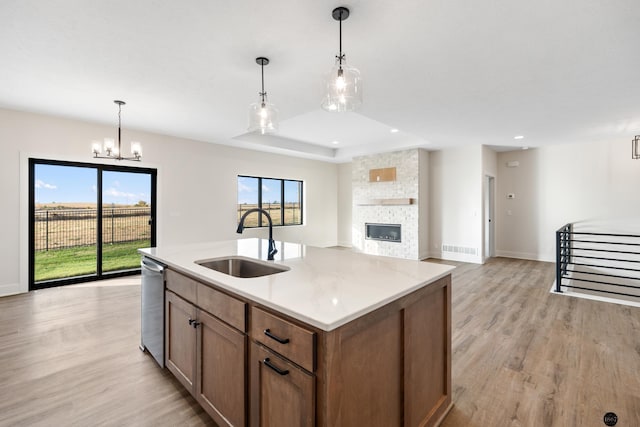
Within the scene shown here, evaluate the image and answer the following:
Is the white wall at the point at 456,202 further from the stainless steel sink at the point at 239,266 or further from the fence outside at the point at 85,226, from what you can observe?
the fence outside at the point at 85,226

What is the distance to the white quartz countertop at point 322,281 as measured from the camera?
113 centimetres

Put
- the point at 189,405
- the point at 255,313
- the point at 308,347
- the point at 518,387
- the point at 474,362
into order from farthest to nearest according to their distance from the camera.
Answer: the point at 474,362, the point at 518,387, the point at 189,405, the point at 255,313, the point at 308,347

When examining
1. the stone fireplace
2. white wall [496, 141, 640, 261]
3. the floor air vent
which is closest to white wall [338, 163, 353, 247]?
the stone fireplace

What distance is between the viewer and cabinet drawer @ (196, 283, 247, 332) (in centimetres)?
138

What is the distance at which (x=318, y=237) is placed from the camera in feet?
27.9

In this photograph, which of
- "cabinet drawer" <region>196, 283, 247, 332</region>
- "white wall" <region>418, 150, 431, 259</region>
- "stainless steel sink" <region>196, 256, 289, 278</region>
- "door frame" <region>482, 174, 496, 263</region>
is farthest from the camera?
"door frame" <region>482, 174, 496, 263</region>

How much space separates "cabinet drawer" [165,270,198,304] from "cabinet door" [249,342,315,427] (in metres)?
0.64

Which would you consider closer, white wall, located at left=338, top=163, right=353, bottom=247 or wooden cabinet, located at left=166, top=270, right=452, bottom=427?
wooden cabinet, located at left=166, top=270, right=452, bottom=427

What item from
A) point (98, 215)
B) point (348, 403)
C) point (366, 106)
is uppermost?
point (366, 106)

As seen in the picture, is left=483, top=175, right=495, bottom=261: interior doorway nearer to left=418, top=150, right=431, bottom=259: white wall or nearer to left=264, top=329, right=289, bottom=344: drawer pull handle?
left=418, top=150, right=431, bottom=259: white wall

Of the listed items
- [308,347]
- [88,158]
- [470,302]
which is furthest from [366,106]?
[88,158]

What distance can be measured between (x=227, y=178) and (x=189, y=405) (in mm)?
5000

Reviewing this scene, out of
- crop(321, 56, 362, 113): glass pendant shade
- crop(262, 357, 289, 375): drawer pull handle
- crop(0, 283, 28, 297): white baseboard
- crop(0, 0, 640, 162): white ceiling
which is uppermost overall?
crop(0, 0, 640, 162): white ceiling

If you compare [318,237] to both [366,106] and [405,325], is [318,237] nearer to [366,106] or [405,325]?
[366,106]
